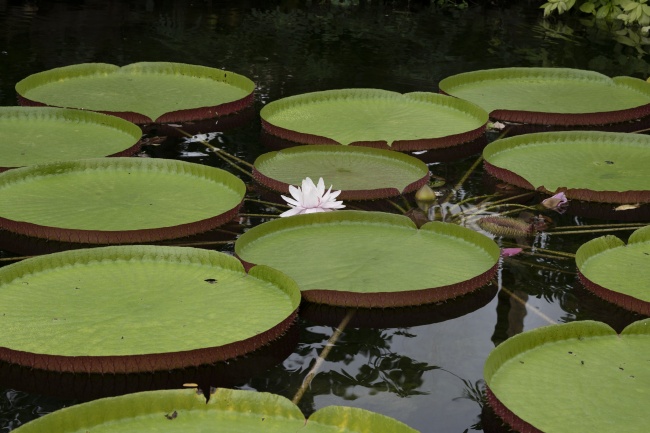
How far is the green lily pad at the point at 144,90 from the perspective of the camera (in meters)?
4.76

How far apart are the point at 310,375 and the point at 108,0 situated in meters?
5.67

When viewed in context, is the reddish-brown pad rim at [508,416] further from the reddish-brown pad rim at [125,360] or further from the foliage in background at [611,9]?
the foliage in background at [611,9]

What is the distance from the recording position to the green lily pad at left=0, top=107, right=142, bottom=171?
4117 millimetres

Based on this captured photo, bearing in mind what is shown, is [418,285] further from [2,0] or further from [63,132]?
[2,0]

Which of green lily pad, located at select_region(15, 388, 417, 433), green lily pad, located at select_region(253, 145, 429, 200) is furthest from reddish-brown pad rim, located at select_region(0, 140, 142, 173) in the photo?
green lily pad, located at select_region(15, 388, 417, 433)

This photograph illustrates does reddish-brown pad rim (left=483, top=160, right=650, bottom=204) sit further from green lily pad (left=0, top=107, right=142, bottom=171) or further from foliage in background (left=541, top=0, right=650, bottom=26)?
foliage in background (left=541, top=0, right=650, bottom=26)

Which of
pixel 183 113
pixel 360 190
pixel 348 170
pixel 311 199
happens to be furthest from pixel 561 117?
pixel 311 199

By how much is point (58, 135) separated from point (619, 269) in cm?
239

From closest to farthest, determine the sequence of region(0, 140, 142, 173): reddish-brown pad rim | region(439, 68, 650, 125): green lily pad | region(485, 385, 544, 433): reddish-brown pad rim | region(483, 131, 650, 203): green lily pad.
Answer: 1. region(485, 385, 544, 433): reddish-brown pad rim
2. region(483, 131, 650, 203): green lily pad
3. region(0, 140, 142, 173): reddish-brown pad rim
4. region(439, 68, 650, 125): green lily pad

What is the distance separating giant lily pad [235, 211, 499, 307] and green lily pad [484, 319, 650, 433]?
42 centimetres

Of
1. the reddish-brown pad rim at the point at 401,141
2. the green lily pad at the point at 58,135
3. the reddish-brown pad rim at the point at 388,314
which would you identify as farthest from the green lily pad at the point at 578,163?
the green lily pad at the point at 58,135

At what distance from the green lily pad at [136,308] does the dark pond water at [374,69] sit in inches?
4.3

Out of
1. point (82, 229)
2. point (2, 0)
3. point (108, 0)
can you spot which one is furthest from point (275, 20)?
point (82, 229)

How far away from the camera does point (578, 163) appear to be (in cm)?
418
